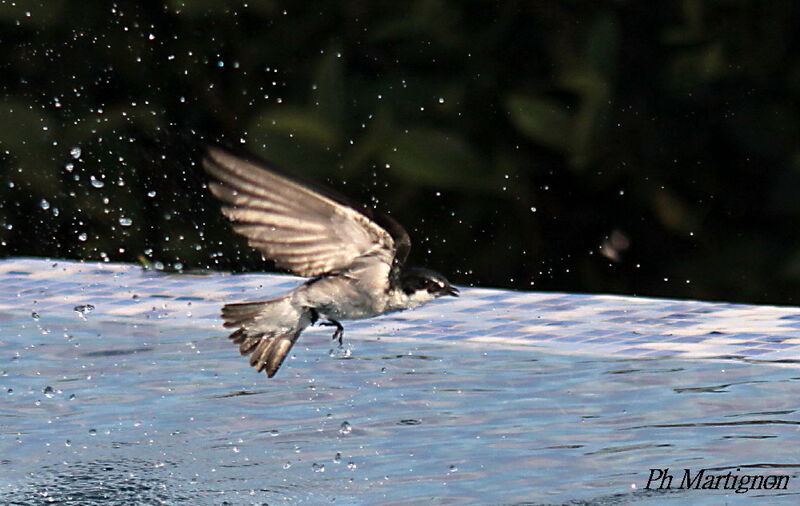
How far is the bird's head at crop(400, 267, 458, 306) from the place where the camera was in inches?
140

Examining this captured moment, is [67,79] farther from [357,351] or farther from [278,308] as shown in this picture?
[278,308]

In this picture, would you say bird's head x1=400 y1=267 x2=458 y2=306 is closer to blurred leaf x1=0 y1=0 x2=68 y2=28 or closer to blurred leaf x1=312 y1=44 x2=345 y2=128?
blurred leaf x1=312 y1=44 x2=345 y2=128

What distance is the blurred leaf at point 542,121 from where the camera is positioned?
5469 millimetres

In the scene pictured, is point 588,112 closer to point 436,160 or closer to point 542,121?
point 542,121

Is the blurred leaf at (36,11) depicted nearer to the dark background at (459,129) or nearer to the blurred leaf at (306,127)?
the dark background at (459,129)

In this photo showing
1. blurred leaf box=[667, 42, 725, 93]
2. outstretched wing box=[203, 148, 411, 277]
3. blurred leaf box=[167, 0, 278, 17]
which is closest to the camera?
outstretched wing box=[203, 148, 411, 277]

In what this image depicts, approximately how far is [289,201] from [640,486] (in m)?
0.98

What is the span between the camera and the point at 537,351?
4441mm

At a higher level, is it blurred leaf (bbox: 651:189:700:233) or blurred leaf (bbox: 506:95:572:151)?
blurred leaf (bbox: 506:95:572:151)

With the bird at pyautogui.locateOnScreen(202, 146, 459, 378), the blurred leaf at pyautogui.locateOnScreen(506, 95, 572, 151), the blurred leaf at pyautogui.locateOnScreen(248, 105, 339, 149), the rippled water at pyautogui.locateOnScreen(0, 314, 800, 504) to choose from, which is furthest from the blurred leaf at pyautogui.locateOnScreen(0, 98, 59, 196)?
the bird at pyautogui.locateOnScreen(202, 146, 459, 378)

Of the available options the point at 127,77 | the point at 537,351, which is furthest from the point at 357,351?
the point at 127,77

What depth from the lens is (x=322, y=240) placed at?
3.63 meters

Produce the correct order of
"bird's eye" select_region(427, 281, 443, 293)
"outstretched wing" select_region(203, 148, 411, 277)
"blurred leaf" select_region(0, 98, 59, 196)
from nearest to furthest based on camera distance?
"outstretched wing" select_region(203, 148, 411, 277), "bird's eye" select_region(427, 281, 443, 293), "blurred leaf" select_region(0, 98, 59, 196)

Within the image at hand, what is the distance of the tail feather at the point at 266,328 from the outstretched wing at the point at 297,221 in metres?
0.16
